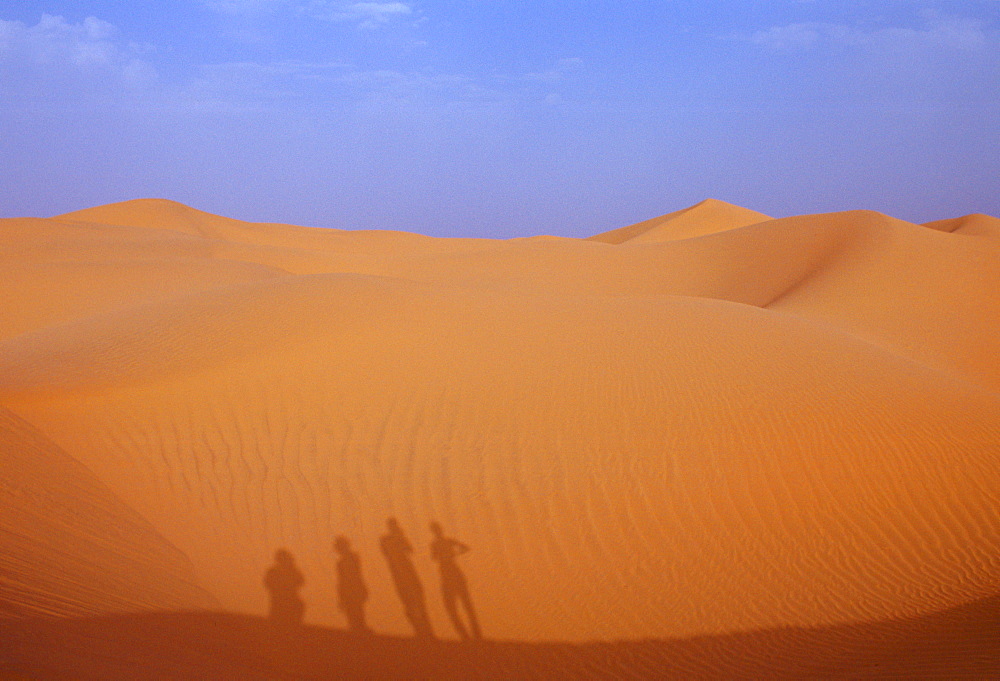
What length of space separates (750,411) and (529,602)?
4.24 meters

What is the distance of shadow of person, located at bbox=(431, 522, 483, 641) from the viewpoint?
5371 mm

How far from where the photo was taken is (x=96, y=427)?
7859 millimetres

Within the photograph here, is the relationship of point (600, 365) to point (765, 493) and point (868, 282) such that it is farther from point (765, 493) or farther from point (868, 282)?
point (868, 282)

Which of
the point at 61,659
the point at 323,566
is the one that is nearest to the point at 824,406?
the point at 323,566

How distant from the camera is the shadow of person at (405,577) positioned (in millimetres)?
5339

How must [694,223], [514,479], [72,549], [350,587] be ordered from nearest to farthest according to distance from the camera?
[72,549]
[350,587]
[514,479]
[694,223]

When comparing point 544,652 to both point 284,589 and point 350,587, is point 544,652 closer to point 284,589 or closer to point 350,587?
point 350,587

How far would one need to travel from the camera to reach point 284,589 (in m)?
5.55

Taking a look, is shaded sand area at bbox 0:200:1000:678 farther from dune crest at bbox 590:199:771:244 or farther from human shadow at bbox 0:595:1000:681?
dune crest at bbox 590:199:771:244

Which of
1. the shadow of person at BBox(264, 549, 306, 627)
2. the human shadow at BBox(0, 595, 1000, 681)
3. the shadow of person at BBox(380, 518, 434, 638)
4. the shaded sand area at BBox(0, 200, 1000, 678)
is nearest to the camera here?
the human shadow at BBox(0, 595, 1000, 681)

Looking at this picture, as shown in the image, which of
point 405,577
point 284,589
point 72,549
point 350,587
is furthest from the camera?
point 405,577

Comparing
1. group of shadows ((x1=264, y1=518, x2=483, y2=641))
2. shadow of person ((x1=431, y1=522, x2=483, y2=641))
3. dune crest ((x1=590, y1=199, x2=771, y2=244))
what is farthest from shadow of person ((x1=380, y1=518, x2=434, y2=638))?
dune crest ((x1=590, y1=199, x2=771, y2=244))

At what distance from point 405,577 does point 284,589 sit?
0.96m

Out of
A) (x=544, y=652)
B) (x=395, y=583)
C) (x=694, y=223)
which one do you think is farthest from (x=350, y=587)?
(x=694, y=223)
